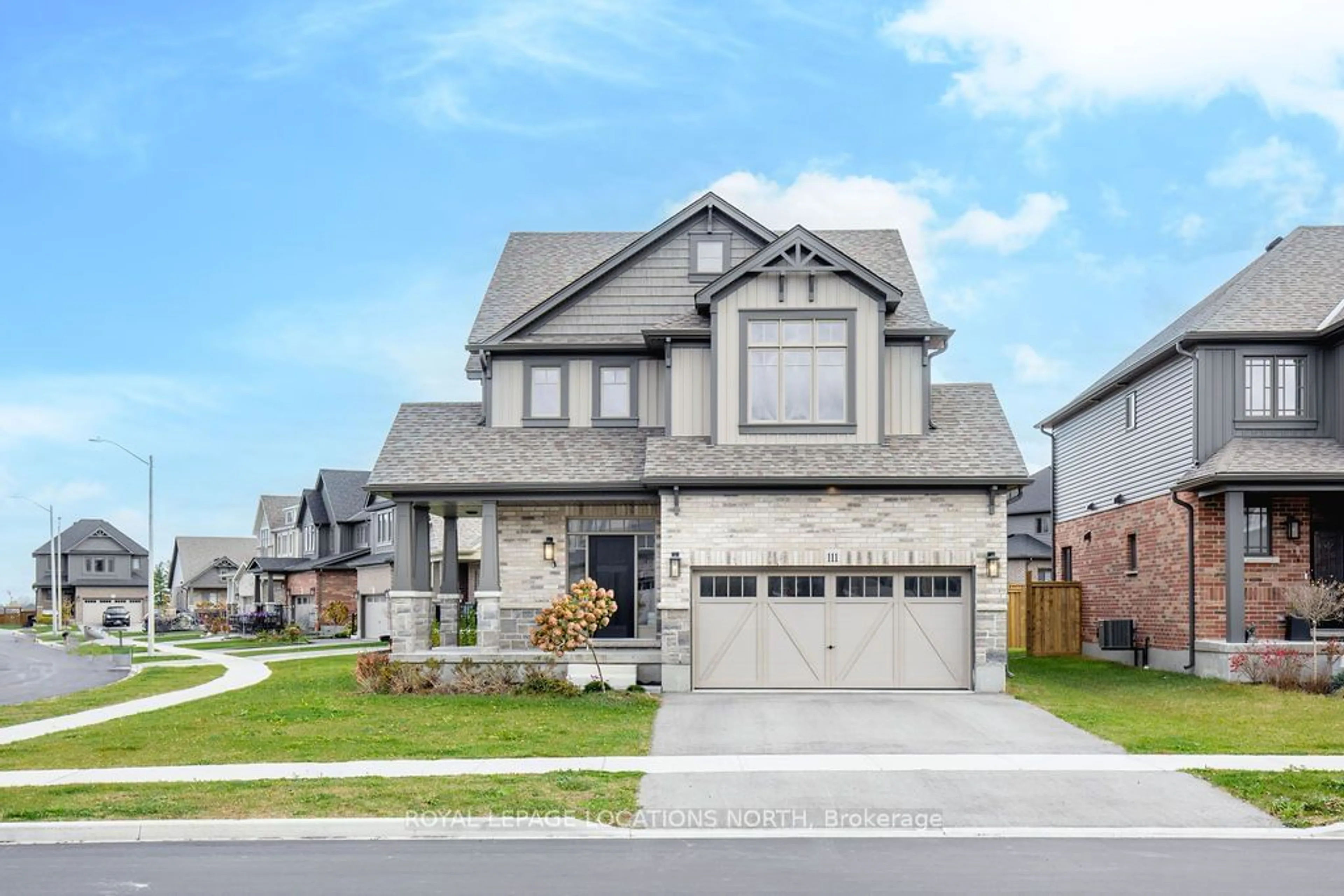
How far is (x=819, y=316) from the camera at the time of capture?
25.6 m

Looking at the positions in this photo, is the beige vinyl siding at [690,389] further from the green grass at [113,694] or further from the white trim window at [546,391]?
the green grass at [113,694]

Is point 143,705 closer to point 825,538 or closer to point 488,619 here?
point 488,619

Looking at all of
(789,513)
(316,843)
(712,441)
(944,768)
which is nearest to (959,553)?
(789,513)

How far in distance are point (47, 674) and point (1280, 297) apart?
3323 centimetres

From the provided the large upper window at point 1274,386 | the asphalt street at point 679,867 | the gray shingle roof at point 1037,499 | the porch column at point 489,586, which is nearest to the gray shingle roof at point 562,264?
the porch column at point 489,586

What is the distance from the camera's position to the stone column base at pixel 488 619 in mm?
25453

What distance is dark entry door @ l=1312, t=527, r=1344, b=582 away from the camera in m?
27.0

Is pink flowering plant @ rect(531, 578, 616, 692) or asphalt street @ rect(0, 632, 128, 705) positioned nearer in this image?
pink flowering plant @ rect(531, 578, 616, 692)

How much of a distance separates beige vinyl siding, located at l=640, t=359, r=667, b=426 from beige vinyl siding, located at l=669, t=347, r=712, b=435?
1.63 metres

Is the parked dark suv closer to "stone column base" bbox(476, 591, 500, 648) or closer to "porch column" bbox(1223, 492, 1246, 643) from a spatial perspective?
"stone column base" bbox(476, 591, 500, 648)

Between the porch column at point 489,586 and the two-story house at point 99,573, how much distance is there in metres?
80.8

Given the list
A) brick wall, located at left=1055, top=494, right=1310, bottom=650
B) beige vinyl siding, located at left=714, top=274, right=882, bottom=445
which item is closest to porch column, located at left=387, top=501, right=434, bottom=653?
beige vinyl siding, located at left=714, top=274, right=882, bottom=445

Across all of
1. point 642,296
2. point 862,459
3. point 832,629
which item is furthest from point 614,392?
point 832,629

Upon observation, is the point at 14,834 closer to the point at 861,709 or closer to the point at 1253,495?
the point at 861,709
